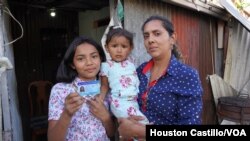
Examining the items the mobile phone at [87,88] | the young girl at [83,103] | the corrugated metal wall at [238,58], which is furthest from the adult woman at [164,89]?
the corrugated metal wall at [238,58]

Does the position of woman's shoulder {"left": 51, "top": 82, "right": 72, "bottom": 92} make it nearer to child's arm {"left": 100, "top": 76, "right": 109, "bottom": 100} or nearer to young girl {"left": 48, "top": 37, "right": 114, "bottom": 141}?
young girl {"left": 48, "top": 37, "right": 114, "bottom": 141}

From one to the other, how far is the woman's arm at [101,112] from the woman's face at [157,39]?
60 centimetres

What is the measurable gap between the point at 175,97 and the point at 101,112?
622 millimetres

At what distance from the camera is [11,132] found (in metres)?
3.33

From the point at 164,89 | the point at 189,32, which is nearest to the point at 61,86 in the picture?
the point at 164,89

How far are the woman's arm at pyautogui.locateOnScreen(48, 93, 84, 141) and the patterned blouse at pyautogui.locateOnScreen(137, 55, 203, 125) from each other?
58cm

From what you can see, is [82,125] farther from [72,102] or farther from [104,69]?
[104,69]

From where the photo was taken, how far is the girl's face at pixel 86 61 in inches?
Result: 91.5

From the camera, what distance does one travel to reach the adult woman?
2.18 metres

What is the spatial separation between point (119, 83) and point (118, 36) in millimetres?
455

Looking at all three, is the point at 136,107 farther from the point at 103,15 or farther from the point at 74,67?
the point at 103,15

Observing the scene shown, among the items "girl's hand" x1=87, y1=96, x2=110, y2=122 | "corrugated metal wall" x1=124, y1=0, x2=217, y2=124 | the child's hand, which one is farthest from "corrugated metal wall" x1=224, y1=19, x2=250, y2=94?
"girl's hand" x1=87, y1=96, x2=110, y2=122

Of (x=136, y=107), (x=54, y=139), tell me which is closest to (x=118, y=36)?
(x=136, y=107)

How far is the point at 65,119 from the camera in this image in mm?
2168
